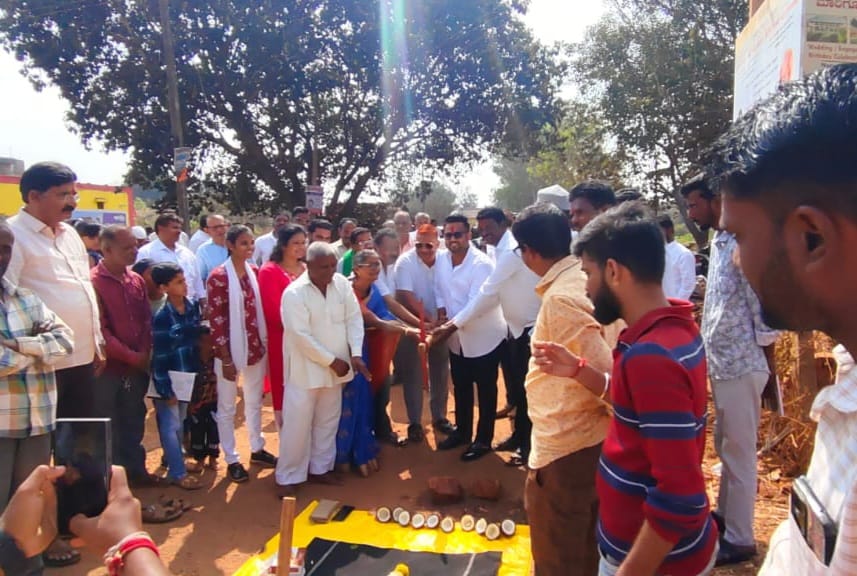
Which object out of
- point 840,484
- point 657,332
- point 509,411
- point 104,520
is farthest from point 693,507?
point 509,411

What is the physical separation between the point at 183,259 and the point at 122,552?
548cm

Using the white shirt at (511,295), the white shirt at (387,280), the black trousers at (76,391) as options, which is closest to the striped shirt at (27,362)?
the black trousers at (76,391)

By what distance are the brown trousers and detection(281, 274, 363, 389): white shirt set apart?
7.60 ft

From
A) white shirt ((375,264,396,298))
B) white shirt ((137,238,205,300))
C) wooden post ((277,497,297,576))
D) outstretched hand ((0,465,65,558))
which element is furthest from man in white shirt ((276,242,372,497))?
outstretched hand ((0,465,65,558))

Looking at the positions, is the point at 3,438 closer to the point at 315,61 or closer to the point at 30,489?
the point at 30,489

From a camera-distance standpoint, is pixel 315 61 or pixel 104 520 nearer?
pixel 104 520

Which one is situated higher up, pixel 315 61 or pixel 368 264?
pixel 315 61

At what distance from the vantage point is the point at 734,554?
119 inches

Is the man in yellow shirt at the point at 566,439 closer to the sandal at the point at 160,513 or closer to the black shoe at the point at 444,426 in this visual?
the sandal at the point at 160,513

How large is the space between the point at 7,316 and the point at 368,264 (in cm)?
257

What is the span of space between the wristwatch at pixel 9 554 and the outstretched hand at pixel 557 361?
1559mm

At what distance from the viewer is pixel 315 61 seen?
567 inches

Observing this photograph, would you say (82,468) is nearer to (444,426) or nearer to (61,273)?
(61,273)

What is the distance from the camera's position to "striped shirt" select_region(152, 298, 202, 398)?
4281 millimetres
